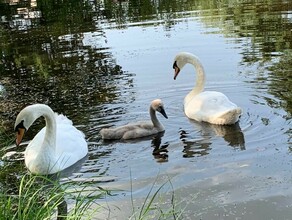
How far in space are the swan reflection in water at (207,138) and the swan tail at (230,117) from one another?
0.06 metres

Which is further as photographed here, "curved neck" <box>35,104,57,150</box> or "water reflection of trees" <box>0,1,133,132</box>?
"water reflection of trees" <box>0,1,133,132</box>

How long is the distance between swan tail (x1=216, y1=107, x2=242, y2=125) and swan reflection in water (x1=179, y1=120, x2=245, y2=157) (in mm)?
61

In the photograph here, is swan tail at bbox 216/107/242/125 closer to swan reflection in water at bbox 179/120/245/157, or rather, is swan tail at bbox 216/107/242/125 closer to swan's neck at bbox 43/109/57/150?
swan reflection in water at bbox 179/120/245/157

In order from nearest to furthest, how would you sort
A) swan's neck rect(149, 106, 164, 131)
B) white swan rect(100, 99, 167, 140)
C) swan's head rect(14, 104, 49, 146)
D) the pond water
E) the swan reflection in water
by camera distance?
the pond water < swan's head rect(14, 104, 49, 146) < the swan reflection in water < white swan rect(100, 99, 167, 140) < swan's neck rect(149, 106, 164, 131)

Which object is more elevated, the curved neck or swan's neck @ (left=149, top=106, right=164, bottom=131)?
the curved neck

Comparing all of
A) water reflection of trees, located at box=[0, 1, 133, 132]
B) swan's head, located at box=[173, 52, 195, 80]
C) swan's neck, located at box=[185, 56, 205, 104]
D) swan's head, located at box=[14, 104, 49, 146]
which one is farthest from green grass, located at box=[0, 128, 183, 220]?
swan's head, located at box=[173, 52, 195, 80]

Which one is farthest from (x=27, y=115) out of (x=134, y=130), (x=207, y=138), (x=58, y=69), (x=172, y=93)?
(x=58, y=69)

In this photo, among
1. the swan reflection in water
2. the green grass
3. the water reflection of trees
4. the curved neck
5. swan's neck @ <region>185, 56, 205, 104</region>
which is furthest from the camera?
the water reflection of trees

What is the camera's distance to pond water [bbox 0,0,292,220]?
6.32 m

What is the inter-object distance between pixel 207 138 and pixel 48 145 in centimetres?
225

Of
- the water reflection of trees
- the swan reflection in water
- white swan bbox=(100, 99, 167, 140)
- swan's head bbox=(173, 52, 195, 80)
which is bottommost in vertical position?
the swan reflection in water

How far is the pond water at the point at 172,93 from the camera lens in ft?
20.7

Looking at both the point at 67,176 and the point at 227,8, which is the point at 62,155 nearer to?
the point at 67,176

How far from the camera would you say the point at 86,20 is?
869 inches
